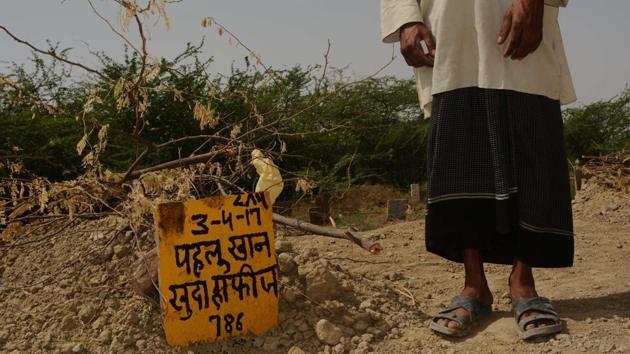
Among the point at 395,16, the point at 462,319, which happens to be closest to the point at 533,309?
the point at 462,319

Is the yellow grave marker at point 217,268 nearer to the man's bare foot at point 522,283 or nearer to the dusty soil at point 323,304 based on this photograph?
the dusty soil at point 323,304

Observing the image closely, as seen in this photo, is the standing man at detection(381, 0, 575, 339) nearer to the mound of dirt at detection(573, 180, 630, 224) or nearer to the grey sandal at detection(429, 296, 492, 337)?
the grey sandal at detection(429, 296, 492, 337)

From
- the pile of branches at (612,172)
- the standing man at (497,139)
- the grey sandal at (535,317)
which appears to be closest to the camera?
the grey sandal at (535,317)

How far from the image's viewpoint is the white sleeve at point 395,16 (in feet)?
8.25

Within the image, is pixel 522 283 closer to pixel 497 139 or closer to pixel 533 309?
pixel 533 309

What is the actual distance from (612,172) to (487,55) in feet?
16.2

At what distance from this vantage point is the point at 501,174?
2.35m

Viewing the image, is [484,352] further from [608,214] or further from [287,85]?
[287,85]

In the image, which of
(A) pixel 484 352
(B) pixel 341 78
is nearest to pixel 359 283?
(A) pixel 484 352

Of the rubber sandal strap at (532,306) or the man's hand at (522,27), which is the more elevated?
the man's hand at (522,27)

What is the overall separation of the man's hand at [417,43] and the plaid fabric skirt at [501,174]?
0.49 ft

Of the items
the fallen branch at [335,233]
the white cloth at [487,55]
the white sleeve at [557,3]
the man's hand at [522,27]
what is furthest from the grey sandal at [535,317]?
the white sleeve at [557,3]

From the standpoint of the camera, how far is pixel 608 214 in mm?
5398

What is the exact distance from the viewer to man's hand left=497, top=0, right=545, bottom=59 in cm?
231
